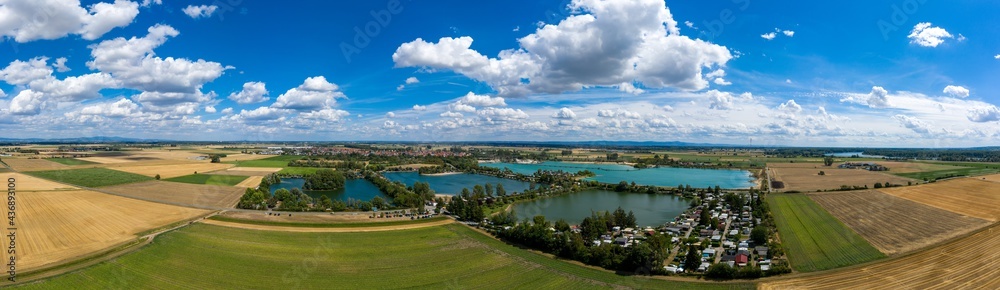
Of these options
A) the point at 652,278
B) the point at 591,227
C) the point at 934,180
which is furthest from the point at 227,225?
the point at 934,180

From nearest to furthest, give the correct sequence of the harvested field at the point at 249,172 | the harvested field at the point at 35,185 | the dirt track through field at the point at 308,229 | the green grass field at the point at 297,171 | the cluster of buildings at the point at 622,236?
the cluster of buildings at the point at 622,236, the dirt track through field at the point at 308,229, the harvested field at the point at 35,185, the harvested field at the point at 249,172, the green grass field at the point at 297,171

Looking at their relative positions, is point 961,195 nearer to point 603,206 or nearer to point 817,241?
point 817,241

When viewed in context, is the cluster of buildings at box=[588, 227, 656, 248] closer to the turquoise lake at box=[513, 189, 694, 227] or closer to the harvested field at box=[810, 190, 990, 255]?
the turquoise lake at box=[513, 189, 694, 227]

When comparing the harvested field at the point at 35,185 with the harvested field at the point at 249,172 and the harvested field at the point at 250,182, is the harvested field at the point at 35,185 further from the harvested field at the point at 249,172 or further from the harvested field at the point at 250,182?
the harvested field at the point at 249,172

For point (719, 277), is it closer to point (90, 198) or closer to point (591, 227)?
point (591, 227)

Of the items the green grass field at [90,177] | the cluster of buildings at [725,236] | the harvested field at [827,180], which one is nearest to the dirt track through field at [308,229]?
the cluster of buildings at [725,236]

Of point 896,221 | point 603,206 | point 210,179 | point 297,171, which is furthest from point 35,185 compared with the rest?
point 896,221
